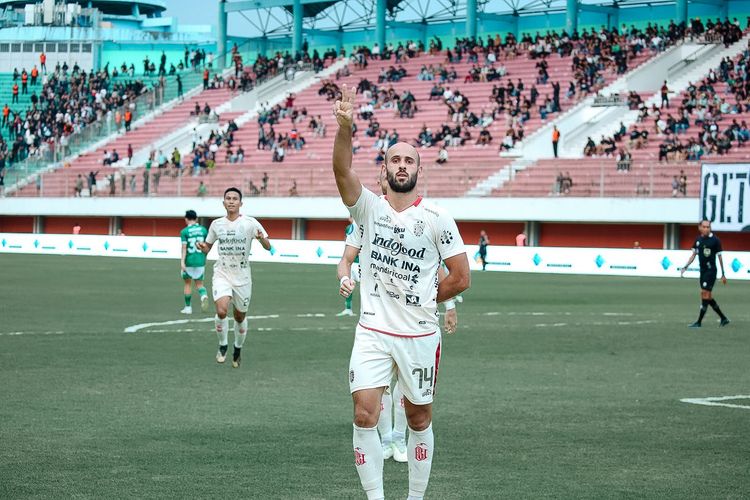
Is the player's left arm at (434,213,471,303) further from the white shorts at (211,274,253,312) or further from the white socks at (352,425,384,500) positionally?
the white shorts at (211,274,253,312)

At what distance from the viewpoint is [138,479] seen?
8539 millimetres

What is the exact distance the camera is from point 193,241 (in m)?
25.0

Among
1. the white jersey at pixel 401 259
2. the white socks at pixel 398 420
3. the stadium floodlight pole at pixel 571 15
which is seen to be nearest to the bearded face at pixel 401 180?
the white jersey at pixel 401 259

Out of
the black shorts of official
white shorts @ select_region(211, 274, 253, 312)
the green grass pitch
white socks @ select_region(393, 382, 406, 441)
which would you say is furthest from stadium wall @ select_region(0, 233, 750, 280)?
white socks @ select_region(393, 382, 406, 441)

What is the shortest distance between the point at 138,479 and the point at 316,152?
164 feet

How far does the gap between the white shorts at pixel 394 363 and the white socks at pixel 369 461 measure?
0.29m

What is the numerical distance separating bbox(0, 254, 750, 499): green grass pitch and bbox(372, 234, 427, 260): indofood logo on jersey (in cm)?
172

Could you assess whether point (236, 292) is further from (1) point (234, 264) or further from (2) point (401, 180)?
(2) point (401, 180)

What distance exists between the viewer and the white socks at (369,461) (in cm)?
732

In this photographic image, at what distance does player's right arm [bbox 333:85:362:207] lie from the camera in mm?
7109

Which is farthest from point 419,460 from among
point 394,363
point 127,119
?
point 127,119

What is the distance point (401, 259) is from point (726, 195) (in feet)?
114

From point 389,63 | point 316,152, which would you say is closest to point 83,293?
point 316,152

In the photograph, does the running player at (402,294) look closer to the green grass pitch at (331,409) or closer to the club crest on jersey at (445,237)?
the club crest on jersey at (445,237)
